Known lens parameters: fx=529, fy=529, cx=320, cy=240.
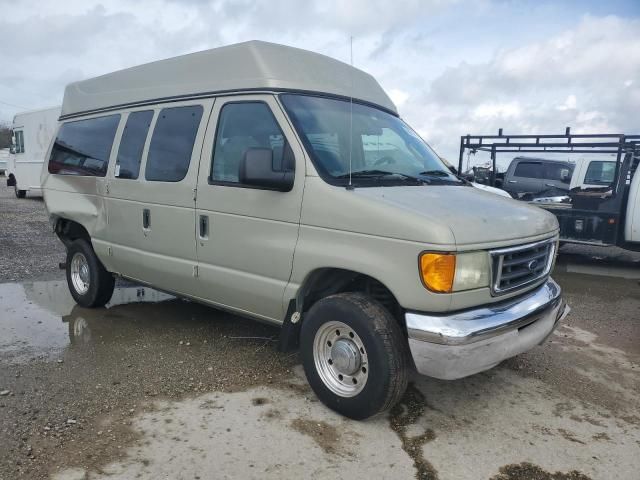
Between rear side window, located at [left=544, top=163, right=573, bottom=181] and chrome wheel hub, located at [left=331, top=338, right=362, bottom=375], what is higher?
rear side window, located at [left=544, top=163, right=573, bottom=181]

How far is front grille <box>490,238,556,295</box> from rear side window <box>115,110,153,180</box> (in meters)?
3.37

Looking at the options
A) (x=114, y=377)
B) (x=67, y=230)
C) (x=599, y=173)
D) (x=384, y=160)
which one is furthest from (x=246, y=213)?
(x=599, y=173)

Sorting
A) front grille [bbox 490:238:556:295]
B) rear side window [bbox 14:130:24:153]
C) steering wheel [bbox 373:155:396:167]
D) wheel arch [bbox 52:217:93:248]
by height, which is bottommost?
wheel arch [bbox 52:217:93:248]

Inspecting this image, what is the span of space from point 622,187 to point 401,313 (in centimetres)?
715

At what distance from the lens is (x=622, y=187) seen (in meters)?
8.88

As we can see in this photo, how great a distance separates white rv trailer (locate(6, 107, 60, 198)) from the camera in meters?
17.5

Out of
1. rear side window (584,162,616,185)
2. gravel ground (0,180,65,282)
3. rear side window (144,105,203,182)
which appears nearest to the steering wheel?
rear side window (144,105,203,182)

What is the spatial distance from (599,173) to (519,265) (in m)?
8.54

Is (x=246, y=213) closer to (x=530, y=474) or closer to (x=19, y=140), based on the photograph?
(x=530, y=474)

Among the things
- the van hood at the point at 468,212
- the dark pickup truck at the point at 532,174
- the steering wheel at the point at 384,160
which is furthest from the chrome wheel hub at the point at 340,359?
the dark pickup truck at the point at 532,174

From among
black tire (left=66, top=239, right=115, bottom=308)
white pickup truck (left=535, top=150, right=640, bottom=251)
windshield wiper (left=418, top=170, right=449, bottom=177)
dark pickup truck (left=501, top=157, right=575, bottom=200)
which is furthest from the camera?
dark pickup truck (left=501, top=157, right=575, bottom=200)

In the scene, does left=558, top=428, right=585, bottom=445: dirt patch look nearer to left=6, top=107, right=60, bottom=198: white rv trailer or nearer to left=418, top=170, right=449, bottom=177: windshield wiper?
left=418, top=170, right=449, bottom=177: windshield wiper

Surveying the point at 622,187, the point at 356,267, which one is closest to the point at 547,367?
the point at 356,267

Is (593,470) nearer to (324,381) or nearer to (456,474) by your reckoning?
(456,474)
